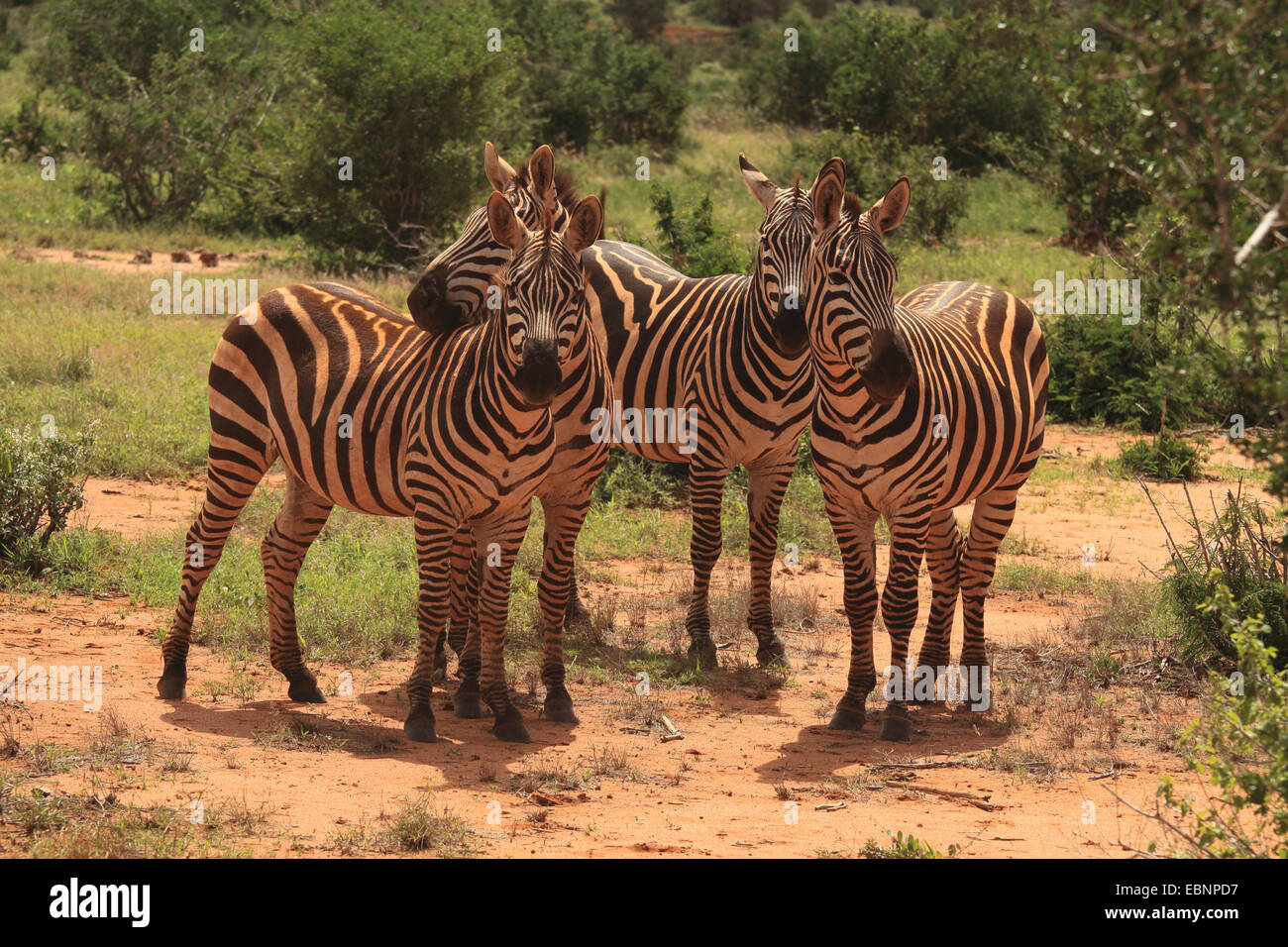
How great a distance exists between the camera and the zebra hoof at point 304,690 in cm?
723

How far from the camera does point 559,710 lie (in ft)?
23.3

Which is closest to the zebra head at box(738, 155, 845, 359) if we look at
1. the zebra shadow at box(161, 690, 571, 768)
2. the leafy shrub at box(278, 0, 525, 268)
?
the zebra shadow at box(161, 690, 571, 768)

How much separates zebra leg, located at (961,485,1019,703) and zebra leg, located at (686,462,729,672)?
1493 mm

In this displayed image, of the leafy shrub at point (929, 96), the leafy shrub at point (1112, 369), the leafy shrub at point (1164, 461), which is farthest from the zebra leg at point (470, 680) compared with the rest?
the leafy shrub at point (929, 96)

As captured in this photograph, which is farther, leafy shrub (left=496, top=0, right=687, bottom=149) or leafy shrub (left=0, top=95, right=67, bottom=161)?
leafy shrub (left=496, top=0, right=687, bottom=149)

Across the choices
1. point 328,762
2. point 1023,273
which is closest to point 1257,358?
point 328,762

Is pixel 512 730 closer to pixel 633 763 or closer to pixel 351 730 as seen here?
pixel 633 763

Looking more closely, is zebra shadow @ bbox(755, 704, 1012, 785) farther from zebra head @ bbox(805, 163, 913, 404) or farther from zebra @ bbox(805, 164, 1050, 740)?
zebra head @ bbox(805, 163, 913, 404)

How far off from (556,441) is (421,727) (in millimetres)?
1578

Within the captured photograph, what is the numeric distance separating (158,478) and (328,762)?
5509 mm

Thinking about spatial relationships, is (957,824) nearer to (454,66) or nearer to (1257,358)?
(1257,358)

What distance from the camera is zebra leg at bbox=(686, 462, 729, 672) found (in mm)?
8188

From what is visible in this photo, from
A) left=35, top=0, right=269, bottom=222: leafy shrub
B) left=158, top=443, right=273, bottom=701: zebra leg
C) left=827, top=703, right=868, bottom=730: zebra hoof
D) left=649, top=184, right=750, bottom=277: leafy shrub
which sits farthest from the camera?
left=35, top=0, right=269, bottom=222: leafy shrub

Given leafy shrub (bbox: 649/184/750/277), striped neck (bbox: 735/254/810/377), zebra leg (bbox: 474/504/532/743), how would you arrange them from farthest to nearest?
leafy shrub (bbox: 649/184/750/277) < striped neck (bbox: 735/254/810/377) < zebra leg (bbox: 474/504/532/743)
